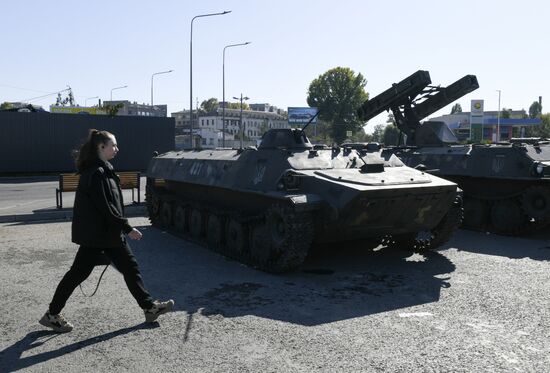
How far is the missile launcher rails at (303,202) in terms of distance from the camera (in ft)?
25.6

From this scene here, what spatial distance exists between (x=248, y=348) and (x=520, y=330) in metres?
2.73

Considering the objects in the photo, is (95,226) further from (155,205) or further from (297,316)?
(155,205)

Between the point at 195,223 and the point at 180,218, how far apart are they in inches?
33.1

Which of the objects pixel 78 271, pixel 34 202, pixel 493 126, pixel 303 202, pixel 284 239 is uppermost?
pixel 493 126

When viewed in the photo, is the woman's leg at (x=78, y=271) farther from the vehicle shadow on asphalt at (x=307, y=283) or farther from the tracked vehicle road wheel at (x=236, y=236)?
the tracked vehicle road wheel at (x=236, y=236)

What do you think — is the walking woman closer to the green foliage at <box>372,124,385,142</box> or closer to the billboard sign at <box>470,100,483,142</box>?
the billboard sign at <box>470,100,483,142</box>

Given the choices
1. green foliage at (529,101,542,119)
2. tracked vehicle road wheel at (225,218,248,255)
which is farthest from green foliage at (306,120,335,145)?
tracked vehicle road wheel at (225,218,248,255)

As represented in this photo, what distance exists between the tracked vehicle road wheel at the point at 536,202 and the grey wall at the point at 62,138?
2216cm

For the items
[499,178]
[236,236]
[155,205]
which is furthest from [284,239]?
[499,178]

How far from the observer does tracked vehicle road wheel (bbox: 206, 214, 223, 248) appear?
986 cm

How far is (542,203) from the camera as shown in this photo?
11.8 meters

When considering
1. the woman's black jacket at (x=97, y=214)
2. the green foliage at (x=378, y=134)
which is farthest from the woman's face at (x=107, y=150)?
the green foliage at (x=378, y=134)

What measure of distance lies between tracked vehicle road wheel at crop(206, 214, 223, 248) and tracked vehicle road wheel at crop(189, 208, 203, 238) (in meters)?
0.27

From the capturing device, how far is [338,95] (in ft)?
246
